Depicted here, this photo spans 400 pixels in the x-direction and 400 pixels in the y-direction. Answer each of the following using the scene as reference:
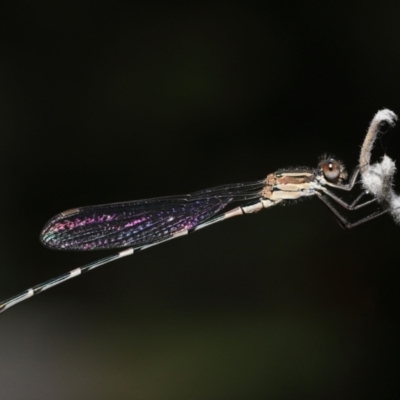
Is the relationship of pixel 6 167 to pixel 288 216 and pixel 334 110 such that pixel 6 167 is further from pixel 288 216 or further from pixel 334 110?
pixel 334 110

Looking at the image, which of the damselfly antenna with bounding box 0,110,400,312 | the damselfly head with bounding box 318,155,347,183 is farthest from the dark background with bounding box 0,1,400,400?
the damselfly head with bounding box 318,155,347,183

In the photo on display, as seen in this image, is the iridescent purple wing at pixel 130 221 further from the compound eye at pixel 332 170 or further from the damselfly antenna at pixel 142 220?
the compound eye at pixel 332 170

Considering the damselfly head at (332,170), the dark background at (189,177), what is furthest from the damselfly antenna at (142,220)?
the dark background at (189,177)

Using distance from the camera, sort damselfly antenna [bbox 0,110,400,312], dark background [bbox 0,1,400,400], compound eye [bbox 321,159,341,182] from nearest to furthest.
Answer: compound eye [bbox 321,159,341,182] → damselfly antenna [bbox 0,110,400,312] → dark background [bbox 0,1,400,400]

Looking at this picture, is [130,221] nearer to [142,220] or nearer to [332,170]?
[142,220]

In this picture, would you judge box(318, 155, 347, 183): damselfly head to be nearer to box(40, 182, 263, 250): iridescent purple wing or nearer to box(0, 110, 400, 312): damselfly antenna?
box(0, 110, 400, 312): damselfly antenna

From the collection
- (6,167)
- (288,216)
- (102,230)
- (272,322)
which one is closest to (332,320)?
(272,322)

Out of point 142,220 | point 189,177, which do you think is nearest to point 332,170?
point 142,220
